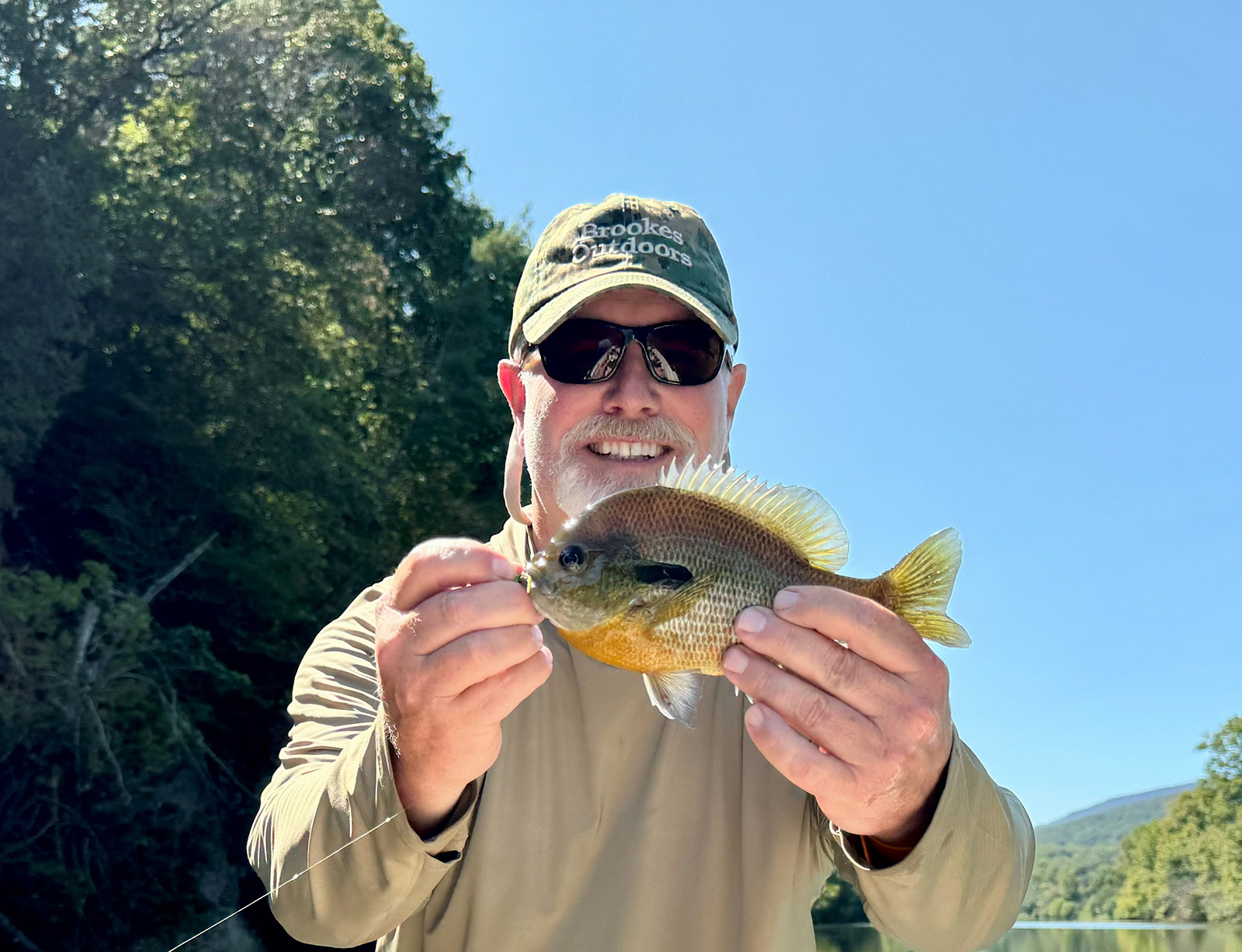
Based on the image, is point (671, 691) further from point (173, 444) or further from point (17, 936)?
point (173, 444)

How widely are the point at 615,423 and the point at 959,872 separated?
1.51 m

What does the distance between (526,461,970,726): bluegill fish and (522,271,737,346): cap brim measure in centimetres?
103

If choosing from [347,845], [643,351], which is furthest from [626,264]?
[347,845]

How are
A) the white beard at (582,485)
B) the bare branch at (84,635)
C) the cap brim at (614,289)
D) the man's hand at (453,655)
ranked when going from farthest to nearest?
the bare branch at (84,635) < the cap brim at (614,289) < the white beard at (582,485) < the man's hand at (453,655)

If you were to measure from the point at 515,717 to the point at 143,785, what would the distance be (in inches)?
491

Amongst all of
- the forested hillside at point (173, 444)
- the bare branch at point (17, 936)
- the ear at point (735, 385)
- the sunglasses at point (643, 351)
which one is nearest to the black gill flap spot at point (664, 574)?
the sunglasses at point (643, 351)

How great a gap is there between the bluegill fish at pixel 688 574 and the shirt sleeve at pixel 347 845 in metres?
0.53

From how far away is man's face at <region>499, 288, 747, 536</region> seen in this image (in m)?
2.94

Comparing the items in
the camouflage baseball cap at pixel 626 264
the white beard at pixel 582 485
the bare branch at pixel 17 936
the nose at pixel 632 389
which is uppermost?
the camouflage baseball cap at pixel 626 264

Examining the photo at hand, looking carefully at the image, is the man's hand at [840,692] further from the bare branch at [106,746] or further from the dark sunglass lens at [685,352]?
the bare branch at [106,746]

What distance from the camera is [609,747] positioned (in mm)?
2664

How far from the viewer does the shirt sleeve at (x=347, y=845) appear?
2105 mm

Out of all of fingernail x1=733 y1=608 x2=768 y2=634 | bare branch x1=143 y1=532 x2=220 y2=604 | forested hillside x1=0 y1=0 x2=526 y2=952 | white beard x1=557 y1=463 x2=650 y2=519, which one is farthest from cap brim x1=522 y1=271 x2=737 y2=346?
bare branch x1=143 y1=532 x2=220 y2=604

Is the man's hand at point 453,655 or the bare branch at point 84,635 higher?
the bare branch at point 84,635
